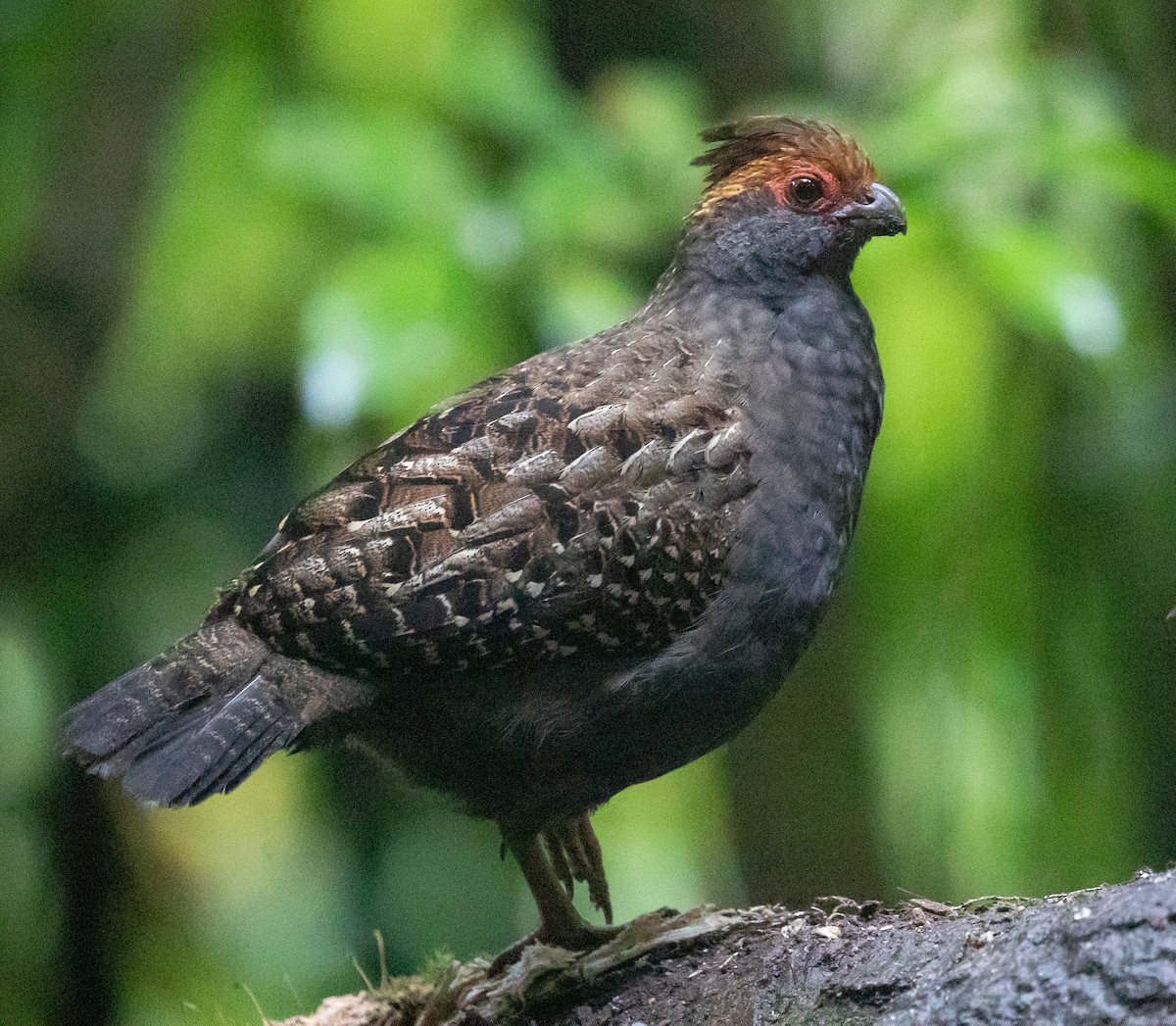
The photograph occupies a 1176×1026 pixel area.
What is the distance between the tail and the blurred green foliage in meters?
1.35

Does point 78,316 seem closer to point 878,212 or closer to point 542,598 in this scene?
point 542,598

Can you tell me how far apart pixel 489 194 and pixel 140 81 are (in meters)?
1.89

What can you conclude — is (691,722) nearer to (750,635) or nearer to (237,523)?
(750,635)

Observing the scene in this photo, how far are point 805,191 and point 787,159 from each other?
0.09 m

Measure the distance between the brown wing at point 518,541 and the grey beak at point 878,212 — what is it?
0.64 metres

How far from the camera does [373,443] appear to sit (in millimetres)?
4262

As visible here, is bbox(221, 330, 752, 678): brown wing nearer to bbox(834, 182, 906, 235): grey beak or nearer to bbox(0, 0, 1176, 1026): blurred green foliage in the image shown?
bbox(834, 182, 906, 235): grey beak

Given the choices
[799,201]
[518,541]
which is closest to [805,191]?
[799,201]

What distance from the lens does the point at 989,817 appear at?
170 inches

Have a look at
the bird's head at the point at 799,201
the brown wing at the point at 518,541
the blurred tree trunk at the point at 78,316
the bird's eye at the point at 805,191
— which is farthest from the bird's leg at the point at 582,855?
the blurred tree trunk at the point at 78,316

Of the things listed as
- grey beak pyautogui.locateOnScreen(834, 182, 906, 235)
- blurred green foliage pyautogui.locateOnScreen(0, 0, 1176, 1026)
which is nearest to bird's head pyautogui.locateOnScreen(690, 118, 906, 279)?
grey beak pyautogui.locateOnScreen(834, 182, 906, 235)

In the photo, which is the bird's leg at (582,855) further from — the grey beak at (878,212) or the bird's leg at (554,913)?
the grey beak at (878,212)

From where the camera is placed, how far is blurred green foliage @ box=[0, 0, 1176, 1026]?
416 centimetres

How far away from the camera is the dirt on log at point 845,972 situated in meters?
1.93
